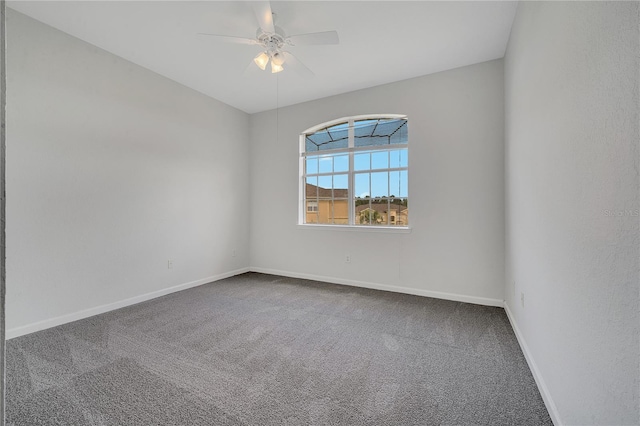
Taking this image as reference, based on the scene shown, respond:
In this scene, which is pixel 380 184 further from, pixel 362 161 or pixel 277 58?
pixel 277 58

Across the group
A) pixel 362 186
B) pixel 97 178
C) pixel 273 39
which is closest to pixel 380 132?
pixel 362 186

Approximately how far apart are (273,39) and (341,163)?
2106 mm

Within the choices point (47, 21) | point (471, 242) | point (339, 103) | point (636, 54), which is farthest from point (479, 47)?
point (47, 21)

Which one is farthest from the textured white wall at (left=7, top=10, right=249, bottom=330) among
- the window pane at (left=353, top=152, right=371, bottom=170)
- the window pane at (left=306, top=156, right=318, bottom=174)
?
the window pane at (left=353, top=152, right=371, bottom=170)

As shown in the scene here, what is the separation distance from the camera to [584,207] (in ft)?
3.66

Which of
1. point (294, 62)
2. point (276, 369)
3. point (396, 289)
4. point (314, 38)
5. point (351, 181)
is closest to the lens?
point (276, 369)

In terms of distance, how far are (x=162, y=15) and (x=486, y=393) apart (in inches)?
148

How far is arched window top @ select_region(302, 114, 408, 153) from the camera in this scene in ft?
12.4

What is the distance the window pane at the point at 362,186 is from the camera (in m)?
3.99

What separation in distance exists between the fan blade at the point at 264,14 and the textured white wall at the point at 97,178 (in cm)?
200

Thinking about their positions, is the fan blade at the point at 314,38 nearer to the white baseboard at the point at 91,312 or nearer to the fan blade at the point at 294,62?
the fan blade at the point at 294,62

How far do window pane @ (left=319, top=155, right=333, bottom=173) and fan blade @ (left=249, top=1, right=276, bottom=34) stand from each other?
220 cm

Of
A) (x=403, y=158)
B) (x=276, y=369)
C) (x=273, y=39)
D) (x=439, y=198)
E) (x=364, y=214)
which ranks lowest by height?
(x=276, y=369)

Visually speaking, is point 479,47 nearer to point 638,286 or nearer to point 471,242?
point 471,242
